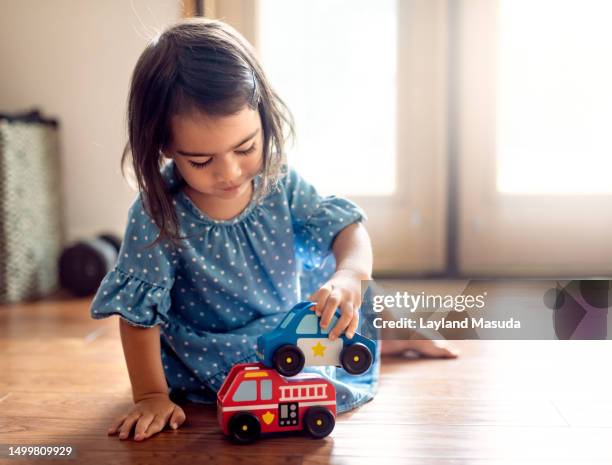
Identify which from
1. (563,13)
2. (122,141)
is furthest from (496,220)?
(122,141)

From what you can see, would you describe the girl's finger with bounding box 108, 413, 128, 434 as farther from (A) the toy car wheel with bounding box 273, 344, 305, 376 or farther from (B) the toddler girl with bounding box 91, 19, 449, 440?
(A) the toy car wheel with bounding box 273, 344, 305, 376

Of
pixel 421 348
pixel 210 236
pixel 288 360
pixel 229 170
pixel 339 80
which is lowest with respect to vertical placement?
pixel 421 348

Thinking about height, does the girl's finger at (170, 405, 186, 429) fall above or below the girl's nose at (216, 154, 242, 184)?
below

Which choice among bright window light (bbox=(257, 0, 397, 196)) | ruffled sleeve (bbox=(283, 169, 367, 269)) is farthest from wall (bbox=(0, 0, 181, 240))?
ruffled sleeve (bbox=(283, 169, 367, 269))

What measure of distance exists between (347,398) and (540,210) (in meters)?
1.21

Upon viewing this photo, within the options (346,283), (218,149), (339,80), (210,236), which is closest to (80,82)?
(339,80)

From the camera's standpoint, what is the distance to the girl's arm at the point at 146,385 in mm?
899

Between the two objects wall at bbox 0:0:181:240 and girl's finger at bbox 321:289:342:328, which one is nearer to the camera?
girl's finger at bbox 321:289:342:328

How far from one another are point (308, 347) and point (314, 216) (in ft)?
0.94

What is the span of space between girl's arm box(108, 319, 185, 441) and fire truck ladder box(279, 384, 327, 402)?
156 mm

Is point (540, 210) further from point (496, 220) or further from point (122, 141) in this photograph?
point (122, 141)

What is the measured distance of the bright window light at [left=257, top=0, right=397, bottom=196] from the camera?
2020mm

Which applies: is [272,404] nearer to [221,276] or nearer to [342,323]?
[342,323]

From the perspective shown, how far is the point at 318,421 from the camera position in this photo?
33.2 inches
